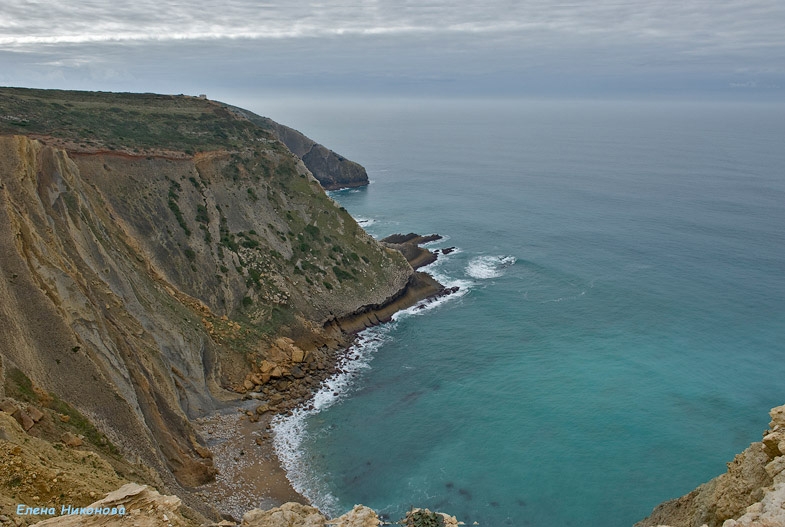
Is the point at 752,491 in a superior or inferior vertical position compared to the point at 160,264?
superior

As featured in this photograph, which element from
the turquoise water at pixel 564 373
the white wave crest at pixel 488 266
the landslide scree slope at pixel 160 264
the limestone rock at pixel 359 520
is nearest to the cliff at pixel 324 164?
the turquoise water at pixel 564 373

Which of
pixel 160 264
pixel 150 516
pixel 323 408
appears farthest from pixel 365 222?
pixel 150 516

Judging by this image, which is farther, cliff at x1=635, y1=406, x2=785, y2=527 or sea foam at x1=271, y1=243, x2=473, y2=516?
sea foam at x1=271, y1=243, x2=473, y2=516

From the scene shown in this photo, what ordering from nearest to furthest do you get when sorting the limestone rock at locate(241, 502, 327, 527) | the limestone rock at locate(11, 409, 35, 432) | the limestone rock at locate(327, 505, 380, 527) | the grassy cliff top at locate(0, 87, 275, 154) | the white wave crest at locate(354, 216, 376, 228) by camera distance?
the limestone rock at locate(327, 505, 380, 527)
the limestone rock at locate(241, 502, 327, 527)
the limestone rock at locate(11, 409, 35, 432)
the grassy cliff top at locate(0, 87, 275, 154)
the white wave crest at locate(354, 216, 376, 228)

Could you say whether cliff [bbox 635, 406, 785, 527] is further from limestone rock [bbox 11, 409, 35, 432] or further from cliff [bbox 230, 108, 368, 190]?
cliff [bbox 230, 108, 368, 190]

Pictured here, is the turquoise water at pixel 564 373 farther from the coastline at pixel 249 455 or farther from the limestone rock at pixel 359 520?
the limestone rock at pixel 359 520

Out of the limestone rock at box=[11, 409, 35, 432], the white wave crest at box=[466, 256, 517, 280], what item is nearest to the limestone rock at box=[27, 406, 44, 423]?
the limestone rock at box=[11, 409, 35, 432]

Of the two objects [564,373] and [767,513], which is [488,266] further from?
[767,513]

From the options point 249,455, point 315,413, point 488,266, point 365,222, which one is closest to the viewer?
point 249,455
